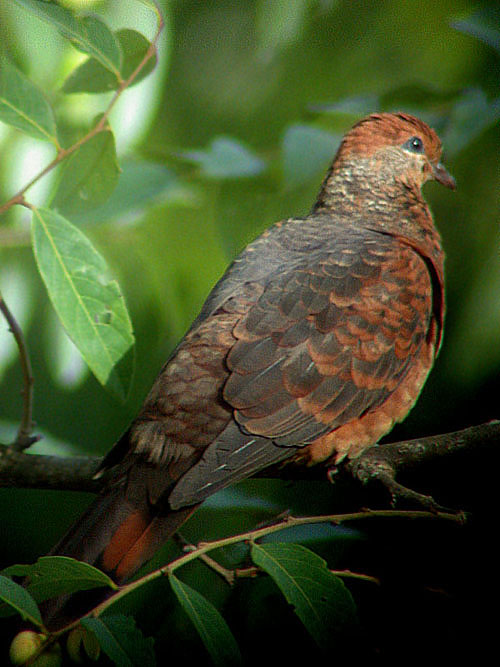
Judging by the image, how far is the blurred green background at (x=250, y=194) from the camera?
1.69m

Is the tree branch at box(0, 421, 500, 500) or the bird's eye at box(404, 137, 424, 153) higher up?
the bird's eye at box(404, 137, 424, 153)

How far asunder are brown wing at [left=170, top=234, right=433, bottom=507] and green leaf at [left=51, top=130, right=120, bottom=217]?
1.09 feet

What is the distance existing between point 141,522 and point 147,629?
10.3 inches

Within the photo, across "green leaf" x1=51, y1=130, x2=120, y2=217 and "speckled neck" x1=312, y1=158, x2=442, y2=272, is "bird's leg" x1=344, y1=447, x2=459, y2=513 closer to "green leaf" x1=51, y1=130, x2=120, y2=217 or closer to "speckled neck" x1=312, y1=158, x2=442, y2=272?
"speckled neck" x1=312, y1=158, x2=442, y2=272

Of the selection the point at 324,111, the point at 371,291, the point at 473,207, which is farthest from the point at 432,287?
the point at 324,111

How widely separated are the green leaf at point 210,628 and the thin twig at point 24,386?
543 mm

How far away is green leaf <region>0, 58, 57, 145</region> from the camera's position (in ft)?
4.51

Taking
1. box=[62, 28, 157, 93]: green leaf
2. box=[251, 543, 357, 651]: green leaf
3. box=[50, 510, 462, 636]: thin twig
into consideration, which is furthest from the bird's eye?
box=[251, 543, 357, 651]: green leaf

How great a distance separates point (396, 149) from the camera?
179 cm

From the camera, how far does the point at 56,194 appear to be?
59.9 inches

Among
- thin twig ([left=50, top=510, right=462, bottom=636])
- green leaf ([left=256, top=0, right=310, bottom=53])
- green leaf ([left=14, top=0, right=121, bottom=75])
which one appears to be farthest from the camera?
green leaf ([left=256, top=0, right=310, bottom=53])

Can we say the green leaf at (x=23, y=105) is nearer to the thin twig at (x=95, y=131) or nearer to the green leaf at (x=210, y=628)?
the thin twig at (x=95, y=131)

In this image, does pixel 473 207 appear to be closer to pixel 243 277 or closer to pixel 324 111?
pixel 324 111

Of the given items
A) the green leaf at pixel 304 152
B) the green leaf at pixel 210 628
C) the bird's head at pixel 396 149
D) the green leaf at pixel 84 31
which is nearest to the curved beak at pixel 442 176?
the bird's head at pixel 396 149
